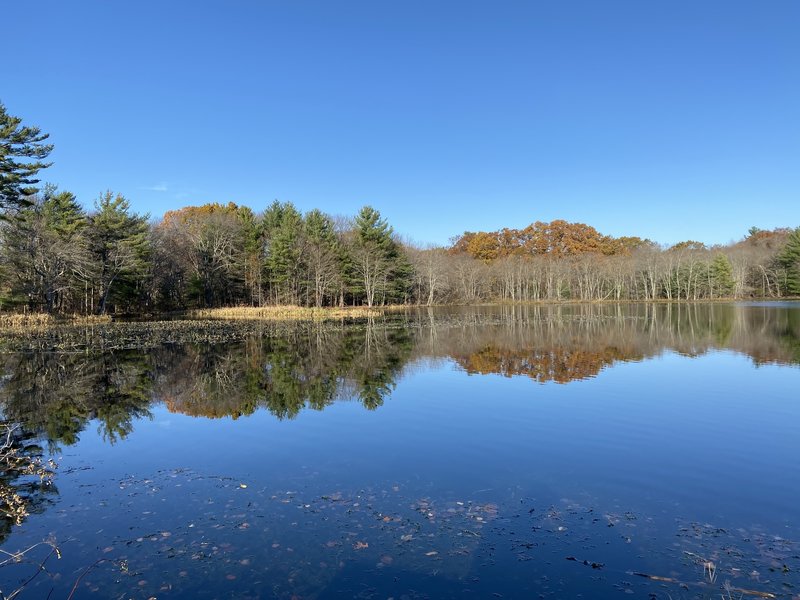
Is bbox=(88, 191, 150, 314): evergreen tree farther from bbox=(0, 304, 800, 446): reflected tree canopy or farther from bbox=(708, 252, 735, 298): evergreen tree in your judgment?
bbox=(708, 252, 735, 298): evergreen tree

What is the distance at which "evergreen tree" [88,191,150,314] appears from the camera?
44344 mm

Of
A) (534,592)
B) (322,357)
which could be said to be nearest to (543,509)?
(534,592)

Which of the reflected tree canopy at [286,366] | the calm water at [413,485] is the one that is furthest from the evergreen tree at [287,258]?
the calm water at [413,485]

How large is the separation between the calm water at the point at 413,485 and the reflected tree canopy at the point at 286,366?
16 cm

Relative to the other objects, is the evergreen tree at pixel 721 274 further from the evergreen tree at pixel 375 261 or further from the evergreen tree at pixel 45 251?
the evergreen tree at pixel 45 251

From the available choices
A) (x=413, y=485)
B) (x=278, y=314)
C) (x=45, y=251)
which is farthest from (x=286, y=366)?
(x=278, y=314)

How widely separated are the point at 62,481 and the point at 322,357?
1386cm

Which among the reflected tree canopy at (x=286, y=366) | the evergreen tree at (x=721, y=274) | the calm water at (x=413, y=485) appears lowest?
the calm water at (x=413, y=485)

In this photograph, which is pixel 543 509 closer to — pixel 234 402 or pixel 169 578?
pixel 169 578

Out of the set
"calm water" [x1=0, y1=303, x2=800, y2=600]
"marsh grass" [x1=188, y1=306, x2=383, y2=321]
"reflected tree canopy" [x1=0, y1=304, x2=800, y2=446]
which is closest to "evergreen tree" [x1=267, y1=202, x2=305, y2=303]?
"marsh grass" [x1=188, y1=306, x2=383, y2=321]

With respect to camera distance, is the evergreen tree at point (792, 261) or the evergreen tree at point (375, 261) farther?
the evergreen tree at point (792, 261)

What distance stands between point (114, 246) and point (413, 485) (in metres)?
45.4

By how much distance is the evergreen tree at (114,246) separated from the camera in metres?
44.3

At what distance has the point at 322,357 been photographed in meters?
21.9
